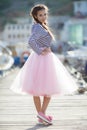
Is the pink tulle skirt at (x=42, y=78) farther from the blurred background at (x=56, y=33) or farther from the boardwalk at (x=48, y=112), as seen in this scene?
the blurred background at (x=56, y=33)

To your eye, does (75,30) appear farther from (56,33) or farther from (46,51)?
(46,51)

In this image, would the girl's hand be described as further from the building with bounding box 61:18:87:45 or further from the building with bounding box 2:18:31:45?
the building with bounding box 61:18:87:45

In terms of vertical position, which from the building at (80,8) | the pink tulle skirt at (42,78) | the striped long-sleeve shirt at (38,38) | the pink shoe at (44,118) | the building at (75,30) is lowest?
the building at (80,8)

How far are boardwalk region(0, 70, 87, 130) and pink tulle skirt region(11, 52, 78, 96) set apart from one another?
1.24 feet

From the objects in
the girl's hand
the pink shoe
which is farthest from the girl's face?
the pink shoe

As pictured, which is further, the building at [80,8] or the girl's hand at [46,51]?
the building at [80,8]

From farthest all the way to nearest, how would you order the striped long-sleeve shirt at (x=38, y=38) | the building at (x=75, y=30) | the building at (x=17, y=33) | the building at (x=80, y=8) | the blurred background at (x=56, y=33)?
the building at (x=80, y=8) → the building at (x=75, y=30) → the building at (x=17, y=33) → the blurred background at (x=56, y=33) → the striped long-sleeve shirt at (x=38, y=38)

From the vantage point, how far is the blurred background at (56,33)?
27516 mm

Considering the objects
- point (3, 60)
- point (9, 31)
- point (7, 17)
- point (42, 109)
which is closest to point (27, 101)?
point (42, 109)

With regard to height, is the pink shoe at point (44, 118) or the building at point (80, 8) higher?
the pink shoe at point (44, 118)

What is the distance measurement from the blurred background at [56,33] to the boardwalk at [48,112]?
9718 mm

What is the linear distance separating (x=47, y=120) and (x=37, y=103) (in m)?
0.25

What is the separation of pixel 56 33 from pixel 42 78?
5694 centimetres

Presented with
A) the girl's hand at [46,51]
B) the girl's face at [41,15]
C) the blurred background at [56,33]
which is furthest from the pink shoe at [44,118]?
the blurred background at [56,33]
